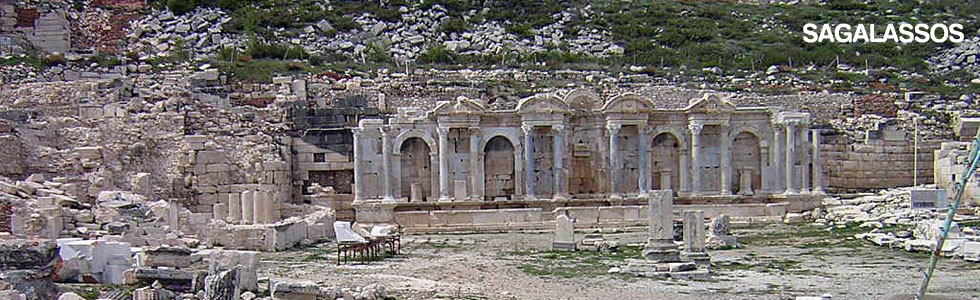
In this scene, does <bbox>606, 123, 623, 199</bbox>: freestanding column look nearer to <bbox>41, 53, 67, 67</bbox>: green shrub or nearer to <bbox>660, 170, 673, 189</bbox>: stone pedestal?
<bbox>660, 170, 673, 189</bbox>: stone pedestal

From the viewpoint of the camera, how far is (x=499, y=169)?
3925 cm

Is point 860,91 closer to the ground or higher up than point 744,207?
higher up

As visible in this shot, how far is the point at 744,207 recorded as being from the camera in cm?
3856

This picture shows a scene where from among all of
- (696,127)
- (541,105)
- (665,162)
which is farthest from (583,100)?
(696,127)

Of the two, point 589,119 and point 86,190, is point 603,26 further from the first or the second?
point 86,190

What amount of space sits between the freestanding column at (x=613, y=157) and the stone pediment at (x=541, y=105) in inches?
61.6

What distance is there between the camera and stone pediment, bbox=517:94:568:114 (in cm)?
3831

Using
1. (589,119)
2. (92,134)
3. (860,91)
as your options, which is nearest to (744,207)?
(589,119)

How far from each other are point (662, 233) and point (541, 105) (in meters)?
12.4

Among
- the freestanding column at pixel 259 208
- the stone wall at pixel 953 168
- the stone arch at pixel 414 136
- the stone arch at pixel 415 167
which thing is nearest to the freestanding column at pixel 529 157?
the stone arch at pixel 414 136

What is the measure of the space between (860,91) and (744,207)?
10.9 meters

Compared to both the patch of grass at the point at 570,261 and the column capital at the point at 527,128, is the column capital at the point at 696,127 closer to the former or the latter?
the column capital at the point at 527,128

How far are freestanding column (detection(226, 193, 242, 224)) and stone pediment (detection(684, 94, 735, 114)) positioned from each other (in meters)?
13.2

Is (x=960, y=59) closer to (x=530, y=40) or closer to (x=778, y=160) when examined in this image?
(x=530, y=40)
